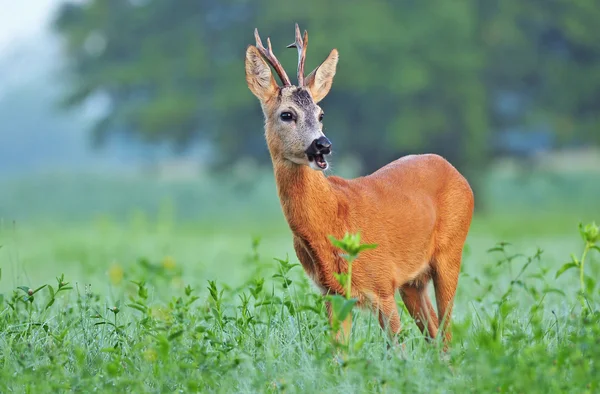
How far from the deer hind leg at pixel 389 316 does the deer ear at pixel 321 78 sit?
1192 millimetres

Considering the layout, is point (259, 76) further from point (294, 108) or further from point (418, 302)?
point (418, 302)

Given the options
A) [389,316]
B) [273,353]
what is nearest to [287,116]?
[389,316]

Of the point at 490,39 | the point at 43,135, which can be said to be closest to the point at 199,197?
the point at 490,39

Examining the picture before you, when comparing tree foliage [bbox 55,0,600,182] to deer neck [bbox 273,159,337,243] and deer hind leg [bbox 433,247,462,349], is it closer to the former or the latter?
deer hind leg [bbox 433,247,462,349]

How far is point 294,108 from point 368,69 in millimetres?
17405

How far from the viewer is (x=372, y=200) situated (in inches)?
214

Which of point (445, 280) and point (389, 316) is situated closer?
point (389, 316)

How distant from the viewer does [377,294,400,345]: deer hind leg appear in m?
5.06

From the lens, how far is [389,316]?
5082mm

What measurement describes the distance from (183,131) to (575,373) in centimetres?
2097

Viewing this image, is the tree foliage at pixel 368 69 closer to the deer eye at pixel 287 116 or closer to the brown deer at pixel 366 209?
the brown deer at pixel 366 209

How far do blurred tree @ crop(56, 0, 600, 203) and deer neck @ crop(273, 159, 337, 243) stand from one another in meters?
15.5

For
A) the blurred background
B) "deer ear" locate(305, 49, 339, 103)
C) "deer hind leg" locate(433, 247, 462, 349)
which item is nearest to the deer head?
"deer ear" locate(305, 49, 339, 103)

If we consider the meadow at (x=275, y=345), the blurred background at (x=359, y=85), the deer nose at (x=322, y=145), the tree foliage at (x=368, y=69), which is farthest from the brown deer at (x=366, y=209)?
the tree foliage at (x=368, y=69)
